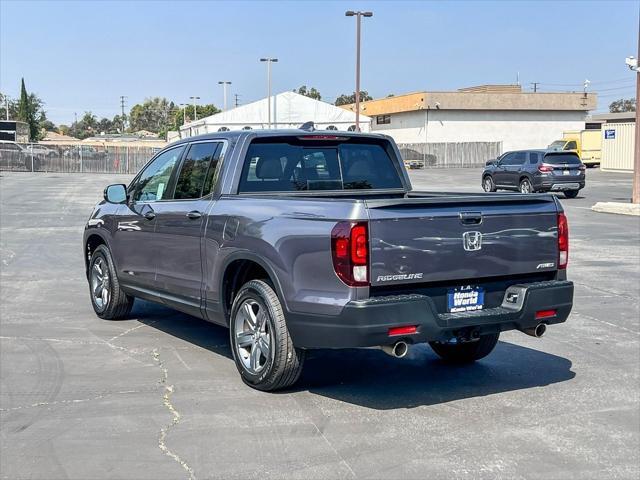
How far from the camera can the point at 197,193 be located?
6828 mm

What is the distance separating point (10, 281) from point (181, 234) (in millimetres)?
5261

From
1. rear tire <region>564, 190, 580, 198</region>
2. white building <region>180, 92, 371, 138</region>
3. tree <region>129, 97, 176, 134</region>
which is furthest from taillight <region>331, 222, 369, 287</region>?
tree <region>129, 97, 176, 134</region>

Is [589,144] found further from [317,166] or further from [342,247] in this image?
[342,247]

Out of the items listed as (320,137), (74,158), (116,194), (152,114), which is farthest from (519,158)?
(152,114)

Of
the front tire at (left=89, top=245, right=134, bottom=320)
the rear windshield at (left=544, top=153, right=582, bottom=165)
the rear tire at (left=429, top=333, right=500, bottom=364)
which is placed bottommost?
the rear tire at (left=429, top=333, right=500, bottom=364)

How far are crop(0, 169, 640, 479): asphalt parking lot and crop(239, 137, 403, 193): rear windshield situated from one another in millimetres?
1544

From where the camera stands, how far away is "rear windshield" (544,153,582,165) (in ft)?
96.7

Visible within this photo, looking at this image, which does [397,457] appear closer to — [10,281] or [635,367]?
[635,367]

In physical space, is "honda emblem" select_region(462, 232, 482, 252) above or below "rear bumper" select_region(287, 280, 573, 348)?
above

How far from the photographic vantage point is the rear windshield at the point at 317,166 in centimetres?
654

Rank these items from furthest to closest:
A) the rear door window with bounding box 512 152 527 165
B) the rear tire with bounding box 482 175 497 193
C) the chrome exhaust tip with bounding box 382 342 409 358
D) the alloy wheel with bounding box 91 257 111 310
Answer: the rear tire with bounding box 482 175 497 193, the rear door window with bounding box 512 152 527 165, the alloy wheel with bounding box 91 257 111 310, the chrome exhaust tip with bounding box 382 342 409 358

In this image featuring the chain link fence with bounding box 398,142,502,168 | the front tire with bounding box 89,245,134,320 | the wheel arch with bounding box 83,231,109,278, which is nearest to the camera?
the front tire with bounding box 89,245,134,320

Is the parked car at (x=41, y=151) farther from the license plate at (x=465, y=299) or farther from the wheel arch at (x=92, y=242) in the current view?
the license plate at (x=465, y=299)

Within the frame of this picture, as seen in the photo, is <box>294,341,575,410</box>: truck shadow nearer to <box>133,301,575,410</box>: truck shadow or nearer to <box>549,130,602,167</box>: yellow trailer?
<box>133,301,575,410</box>: truck shadow
